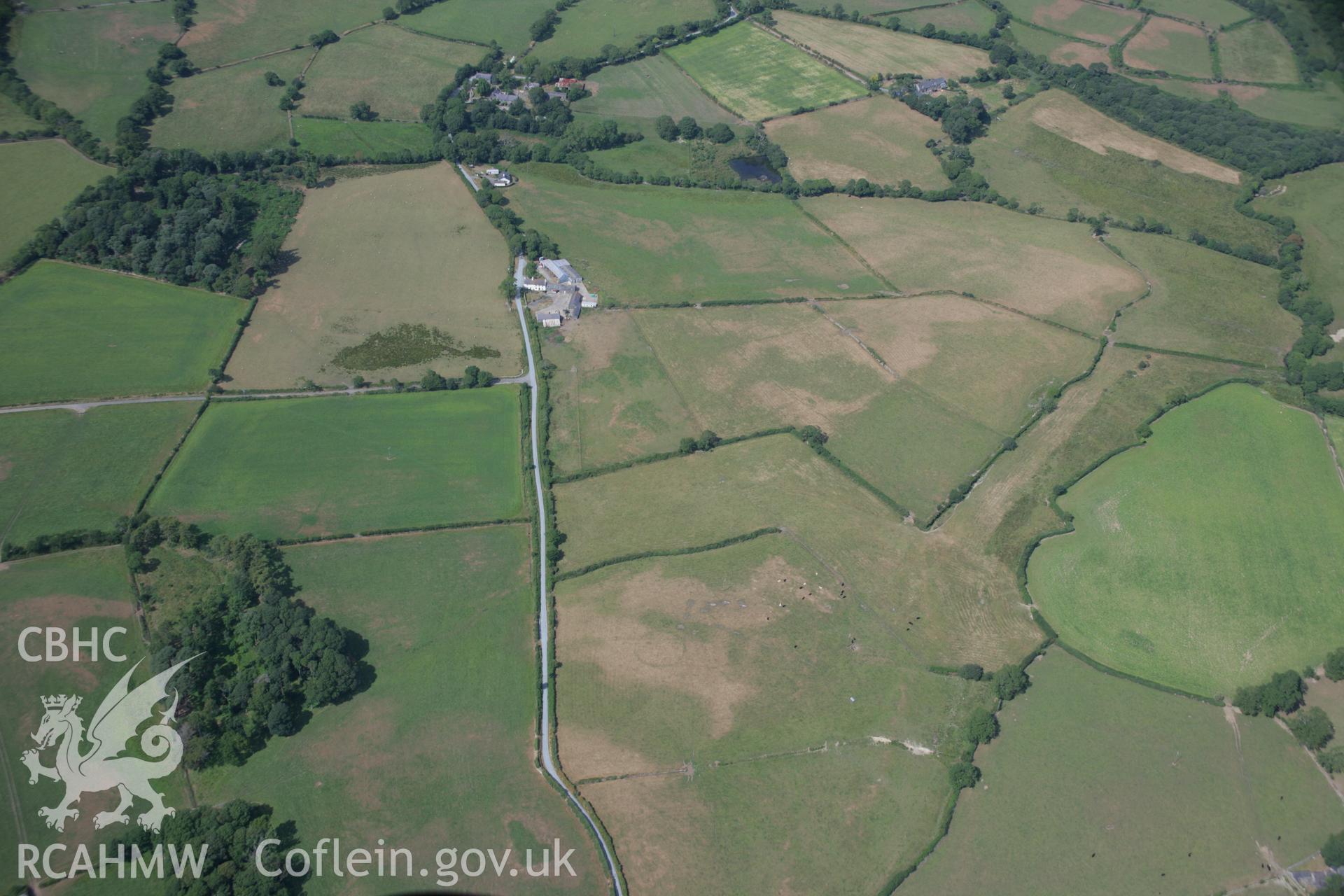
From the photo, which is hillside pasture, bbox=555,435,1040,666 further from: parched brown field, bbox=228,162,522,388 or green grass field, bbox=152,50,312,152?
green grass field, bbox=152,50,312,152

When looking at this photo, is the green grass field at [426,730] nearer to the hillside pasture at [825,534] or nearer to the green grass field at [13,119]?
the hillside pasture at [825,534]

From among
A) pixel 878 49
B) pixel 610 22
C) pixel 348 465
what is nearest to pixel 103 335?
pixel 348 465

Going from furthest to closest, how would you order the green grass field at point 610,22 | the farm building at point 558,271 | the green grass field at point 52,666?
the green grass field at point 610,22, the farm building at point 558,271, the green grass field at point 52,666

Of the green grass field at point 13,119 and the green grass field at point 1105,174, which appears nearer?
the green grass field at point 13,119

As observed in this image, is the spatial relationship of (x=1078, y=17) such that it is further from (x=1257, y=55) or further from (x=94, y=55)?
(x=94, y=55)

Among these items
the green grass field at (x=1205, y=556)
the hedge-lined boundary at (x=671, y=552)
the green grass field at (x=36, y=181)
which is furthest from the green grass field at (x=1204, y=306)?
the green grass field at (x=36, y=181)

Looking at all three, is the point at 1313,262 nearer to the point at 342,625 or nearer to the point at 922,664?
the point at 922,664

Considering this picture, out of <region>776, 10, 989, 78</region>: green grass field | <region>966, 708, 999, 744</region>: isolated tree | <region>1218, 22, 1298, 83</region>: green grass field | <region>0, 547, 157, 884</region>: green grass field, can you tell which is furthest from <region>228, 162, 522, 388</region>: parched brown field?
<region>1218, 22, 1298, 83</region>: green grass field
